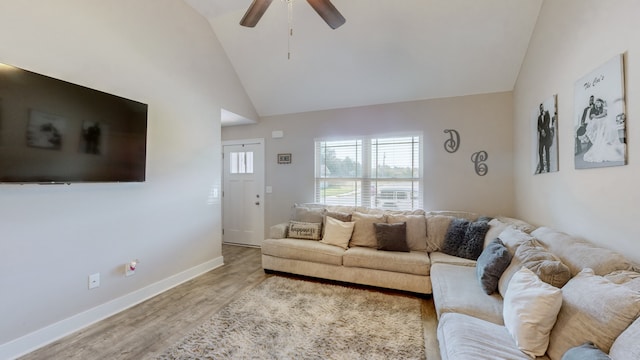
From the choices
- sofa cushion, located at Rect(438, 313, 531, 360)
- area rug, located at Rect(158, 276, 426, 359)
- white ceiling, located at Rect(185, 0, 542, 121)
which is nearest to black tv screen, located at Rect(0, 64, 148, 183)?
area rug, located at Rect(158, 276, 426, 359)

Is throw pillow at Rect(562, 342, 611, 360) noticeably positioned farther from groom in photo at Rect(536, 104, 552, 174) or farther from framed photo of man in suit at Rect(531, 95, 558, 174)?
groom in photo at Rect(536, 104, 552, 174)

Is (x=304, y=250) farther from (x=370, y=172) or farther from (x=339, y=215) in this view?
(x=370, y=172)

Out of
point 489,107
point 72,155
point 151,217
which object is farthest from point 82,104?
point 489,107

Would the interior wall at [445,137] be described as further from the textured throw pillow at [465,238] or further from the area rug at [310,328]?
the area rug at [310,328]

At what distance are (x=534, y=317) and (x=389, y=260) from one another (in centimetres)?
156

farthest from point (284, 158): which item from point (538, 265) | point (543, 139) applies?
point (538, 265)

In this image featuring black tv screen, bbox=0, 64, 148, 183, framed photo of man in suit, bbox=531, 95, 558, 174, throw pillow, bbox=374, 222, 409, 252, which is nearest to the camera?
black tv screen, bbox=0, 64, 148, 183

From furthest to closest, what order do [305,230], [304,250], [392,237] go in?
[305,230] < [304,250] < [392,237]

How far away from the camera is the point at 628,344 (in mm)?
968

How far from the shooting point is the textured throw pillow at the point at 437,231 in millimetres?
3107

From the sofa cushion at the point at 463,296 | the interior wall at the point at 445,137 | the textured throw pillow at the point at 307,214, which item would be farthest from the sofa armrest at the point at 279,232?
the sofa cushion at the point at 463,296

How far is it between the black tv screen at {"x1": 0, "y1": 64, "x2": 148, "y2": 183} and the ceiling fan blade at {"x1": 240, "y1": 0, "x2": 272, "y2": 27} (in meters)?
1.34

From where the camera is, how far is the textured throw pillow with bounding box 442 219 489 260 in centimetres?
274

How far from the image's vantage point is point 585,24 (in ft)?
6.28
